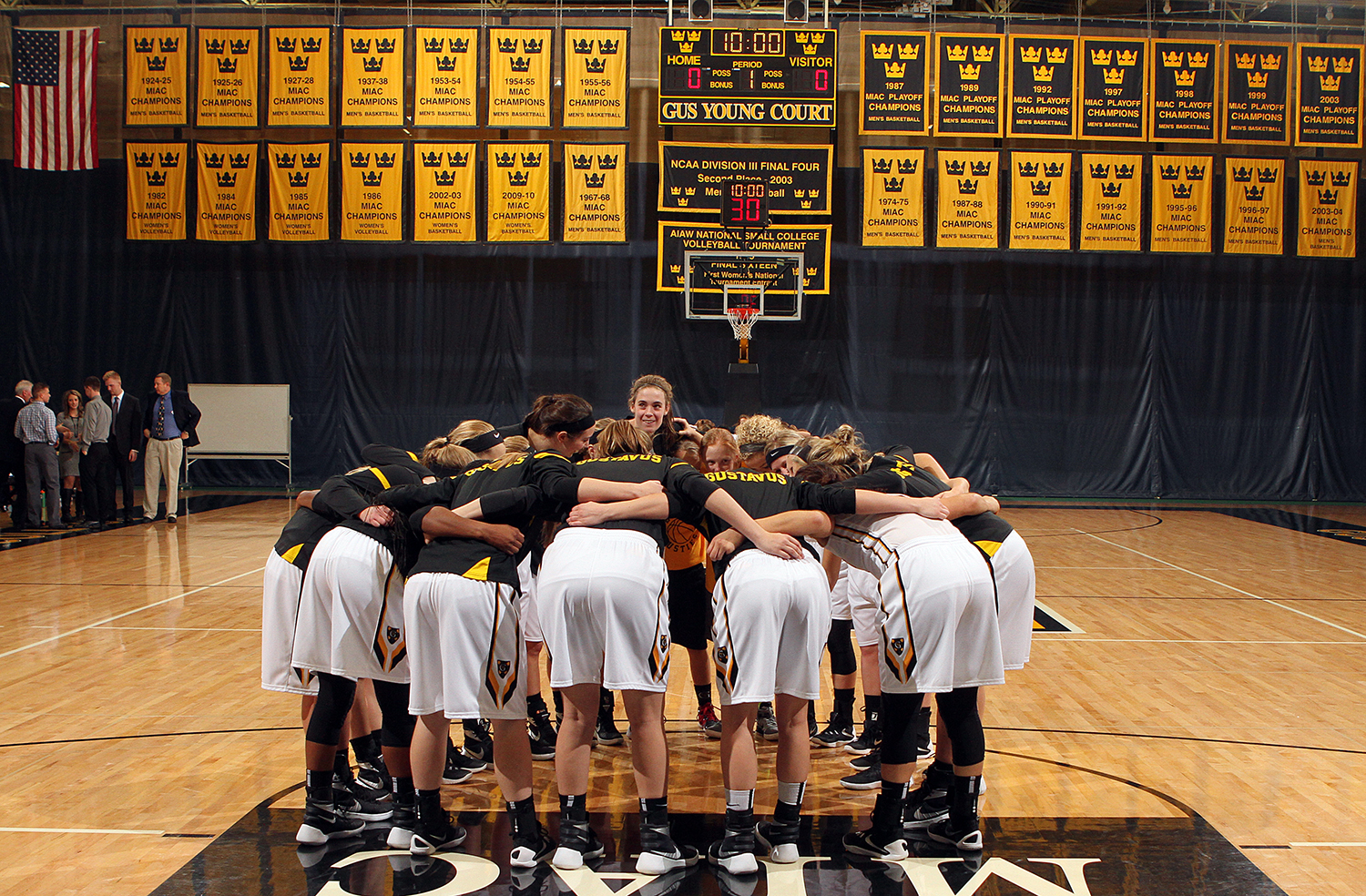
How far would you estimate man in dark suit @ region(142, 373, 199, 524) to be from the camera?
43.2ft

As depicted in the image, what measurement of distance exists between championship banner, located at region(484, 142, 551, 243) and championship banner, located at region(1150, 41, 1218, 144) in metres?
9.47

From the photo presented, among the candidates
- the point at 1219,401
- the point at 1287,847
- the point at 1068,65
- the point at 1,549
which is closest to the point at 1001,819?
the point at 1287,847

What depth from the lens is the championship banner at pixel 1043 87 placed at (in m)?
15.1

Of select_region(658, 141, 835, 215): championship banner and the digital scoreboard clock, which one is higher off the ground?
the digital scoreboard clock

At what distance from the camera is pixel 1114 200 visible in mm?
16078

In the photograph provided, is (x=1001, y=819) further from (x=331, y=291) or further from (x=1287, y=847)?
(x=331, y=291)

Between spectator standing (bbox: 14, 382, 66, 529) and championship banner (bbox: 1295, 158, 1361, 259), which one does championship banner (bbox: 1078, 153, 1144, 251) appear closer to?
championship banner (bbox: 1295, 158, 1361, 259)

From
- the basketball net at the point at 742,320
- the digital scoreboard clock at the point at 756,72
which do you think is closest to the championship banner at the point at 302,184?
the digital scoreboard clock at the point at 756,72

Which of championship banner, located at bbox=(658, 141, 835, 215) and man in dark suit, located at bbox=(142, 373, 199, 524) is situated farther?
championship banner, located at bbox=(658, 141, 835, 215)

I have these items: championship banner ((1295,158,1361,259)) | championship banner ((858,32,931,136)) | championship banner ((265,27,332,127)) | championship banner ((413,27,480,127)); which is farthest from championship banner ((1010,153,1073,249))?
championship banner ((265,27,332,127))

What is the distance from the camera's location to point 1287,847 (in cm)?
377

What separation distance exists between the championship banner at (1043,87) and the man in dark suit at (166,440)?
40.9 feet

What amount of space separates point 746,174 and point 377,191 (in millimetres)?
5988

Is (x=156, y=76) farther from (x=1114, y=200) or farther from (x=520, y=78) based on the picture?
(x=1114, y=200)
